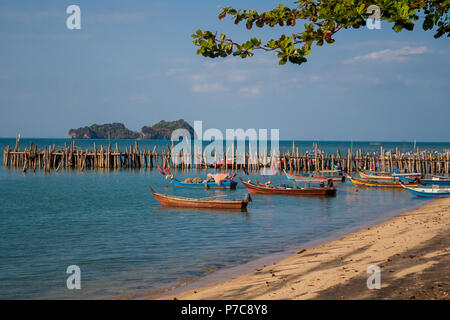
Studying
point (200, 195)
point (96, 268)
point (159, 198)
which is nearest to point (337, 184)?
point (200, 195)

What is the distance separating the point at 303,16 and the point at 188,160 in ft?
182

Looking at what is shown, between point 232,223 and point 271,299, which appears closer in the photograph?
point 271,299

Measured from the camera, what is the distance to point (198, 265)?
559 inches

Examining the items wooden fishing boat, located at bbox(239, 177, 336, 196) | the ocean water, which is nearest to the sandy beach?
the ocean water

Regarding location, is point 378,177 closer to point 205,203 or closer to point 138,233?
point 205,203

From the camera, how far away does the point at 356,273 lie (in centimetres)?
1048

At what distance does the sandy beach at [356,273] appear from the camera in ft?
28.9

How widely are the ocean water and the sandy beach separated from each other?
7.00 ft

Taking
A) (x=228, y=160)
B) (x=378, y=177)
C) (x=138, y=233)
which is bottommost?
(x=138, y=233)

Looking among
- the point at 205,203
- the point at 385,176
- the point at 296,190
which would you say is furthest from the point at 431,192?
the point at 205,203

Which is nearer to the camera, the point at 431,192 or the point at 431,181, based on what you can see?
the point at 431,192

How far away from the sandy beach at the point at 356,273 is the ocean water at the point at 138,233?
2.13 m

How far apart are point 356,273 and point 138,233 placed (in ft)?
38.4
